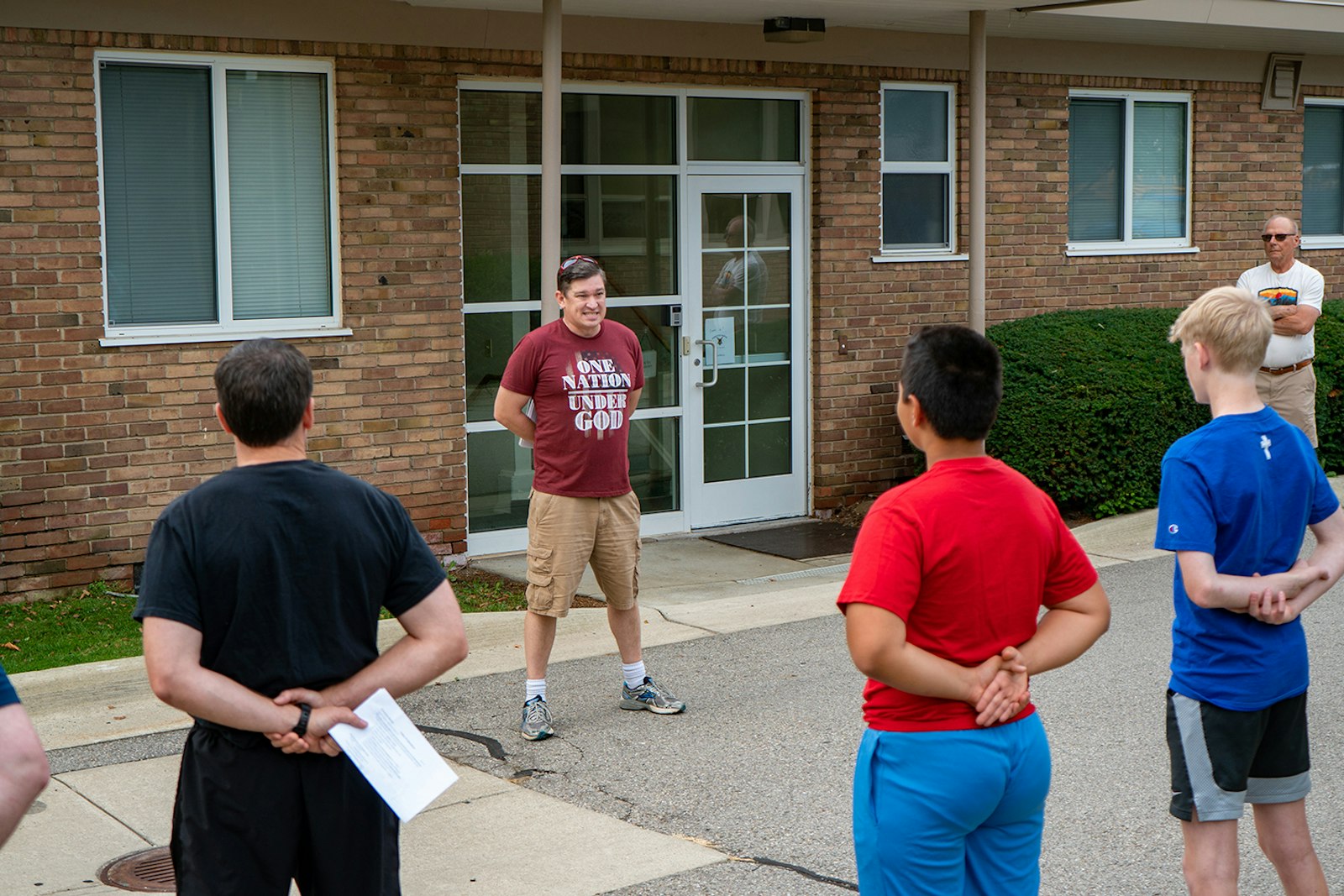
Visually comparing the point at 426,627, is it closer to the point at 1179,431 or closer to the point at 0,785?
the point at 0,785

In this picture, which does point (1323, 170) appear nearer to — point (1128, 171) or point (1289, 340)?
point (1128, 171)

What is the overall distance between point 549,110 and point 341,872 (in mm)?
6210

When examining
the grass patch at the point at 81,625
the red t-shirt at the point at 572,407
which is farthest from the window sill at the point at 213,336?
the red t-shirt at the point at 572,407

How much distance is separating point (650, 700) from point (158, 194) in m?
4.37

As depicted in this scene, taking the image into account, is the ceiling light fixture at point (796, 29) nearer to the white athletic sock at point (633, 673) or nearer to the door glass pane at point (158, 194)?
the door glass pane at point (158, 194)

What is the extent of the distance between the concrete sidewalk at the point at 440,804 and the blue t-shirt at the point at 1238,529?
1849 mm

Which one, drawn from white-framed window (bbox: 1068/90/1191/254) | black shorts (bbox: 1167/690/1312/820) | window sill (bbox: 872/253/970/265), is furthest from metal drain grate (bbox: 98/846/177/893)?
white-framed window (bbox: 1068/90/1191/254)

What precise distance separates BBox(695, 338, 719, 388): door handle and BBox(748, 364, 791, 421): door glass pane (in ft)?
1.02

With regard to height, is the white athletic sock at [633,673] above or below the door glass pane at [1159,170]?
below

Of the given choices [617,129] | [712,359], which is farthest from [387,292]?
[712,359]

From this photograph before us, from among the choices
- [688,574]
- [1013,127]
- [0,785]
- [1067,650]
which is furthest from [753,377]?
[0,785]

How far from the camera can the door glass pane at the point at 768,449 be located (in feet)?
35.9

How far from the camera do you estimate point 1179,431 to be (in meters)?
11.1

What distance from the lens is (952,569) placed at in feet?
9.30
